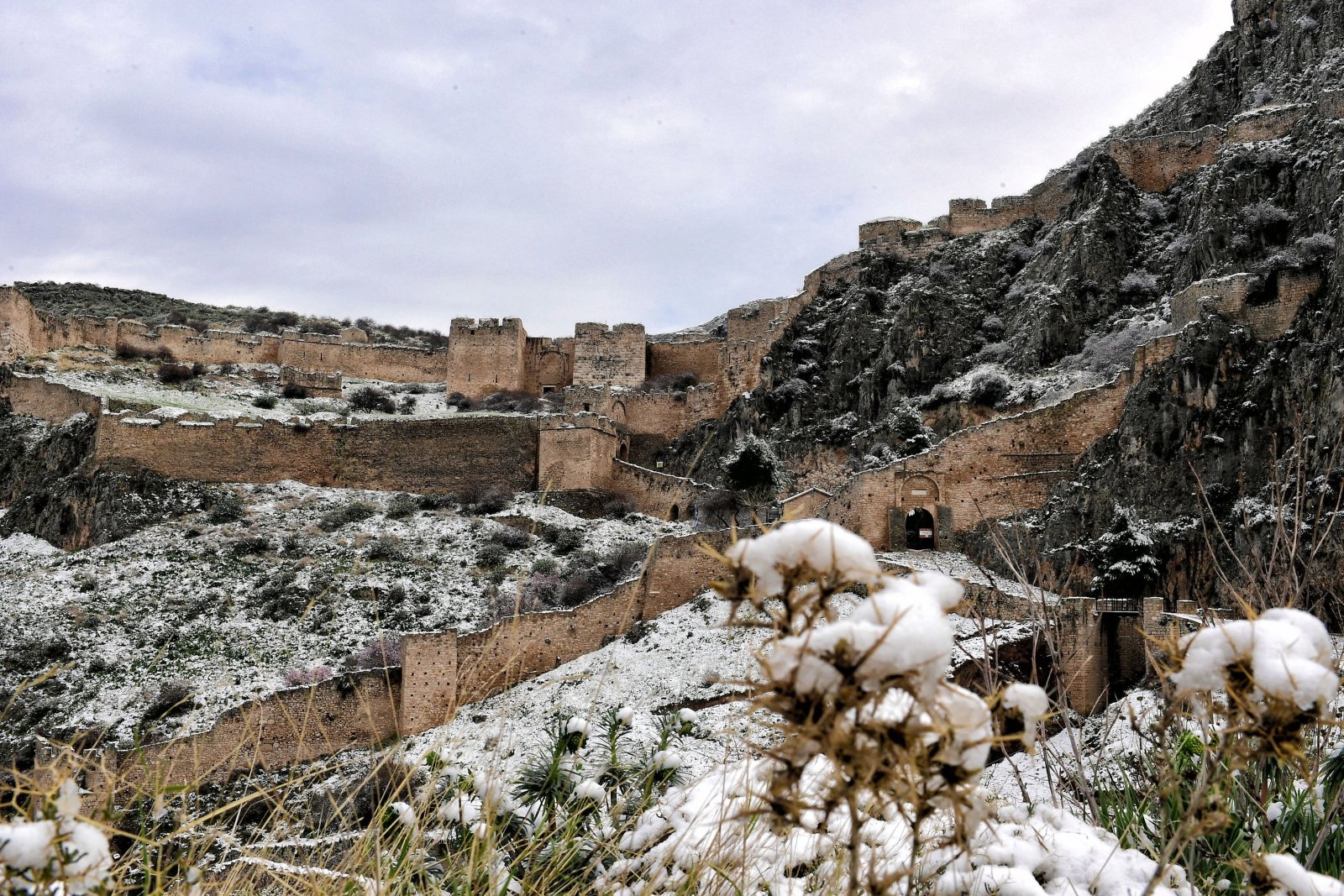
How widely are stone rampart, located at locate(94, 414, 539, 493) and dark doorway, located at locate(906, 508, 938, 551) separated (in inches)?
383

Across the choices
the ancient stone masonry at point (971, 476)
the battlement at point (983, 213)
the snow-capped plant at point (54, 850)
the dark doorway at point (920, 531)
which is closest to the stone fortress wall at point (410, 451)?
the ancient stone masonry at point (971, 476)

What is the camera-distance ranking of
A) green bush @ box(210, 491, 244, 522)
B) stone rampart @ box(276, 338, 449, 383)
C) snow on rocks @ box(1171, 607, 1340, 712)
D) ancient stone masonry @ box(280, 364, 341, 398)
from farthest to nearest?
stone rampart @ box(276, 338, 449, 383), ancient stone masonry @ box(280, 364, 341, 398), green bush @ box(210, 491, 244, 522), snow on rocks @ box(1171, 607, 1340, 712)

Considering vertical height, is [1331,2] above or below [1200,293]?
above

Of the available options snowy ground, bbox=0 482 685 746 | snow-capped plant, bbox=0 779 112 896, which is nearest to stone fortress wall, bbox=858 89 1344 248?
snowy ground, bbox=0 482 685 746

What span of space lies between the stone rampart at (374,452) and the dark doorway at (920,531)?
9726mm

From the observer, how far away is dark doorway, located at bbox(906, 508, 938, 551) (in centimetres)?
1914

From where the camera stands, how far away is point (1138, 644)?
1250 centimetres

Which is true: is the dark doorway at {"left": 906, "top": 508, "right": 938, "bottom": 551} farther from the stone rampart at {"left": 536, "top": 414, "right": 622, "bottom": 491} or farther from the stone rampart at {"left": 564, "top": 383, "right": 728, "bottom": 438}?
the stone rampart at {"left": 564, "top": 383, "right": 728, "bottom": 438}

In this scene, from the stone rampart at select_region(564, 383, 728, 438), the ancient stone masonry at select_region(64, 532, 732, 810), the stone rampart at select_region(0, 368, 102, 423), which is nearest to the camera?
the ancient stone masonry at select_region(64, 532, 732, 810)

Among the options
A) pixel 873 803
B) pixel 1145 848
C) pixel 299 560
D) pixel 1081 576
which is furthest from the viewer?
pixel 299 560

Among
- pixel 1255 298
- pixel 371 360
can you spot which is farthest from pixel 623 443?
pixel 1255 298

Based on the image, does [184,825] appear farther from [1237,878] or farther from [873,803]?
[1237,878]

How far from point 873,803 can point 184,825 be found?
1692 mm

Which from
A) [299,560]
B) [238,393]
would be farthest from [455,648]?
[238,393]
